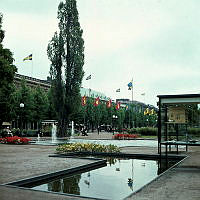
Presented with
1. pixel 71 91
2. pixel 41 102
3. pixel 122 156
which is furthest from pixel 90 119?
pixel 122 156

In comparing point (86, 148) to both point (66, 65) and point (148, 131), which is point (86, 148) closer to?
point (66, 65)

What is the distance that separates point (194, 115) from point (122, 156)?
4658mm

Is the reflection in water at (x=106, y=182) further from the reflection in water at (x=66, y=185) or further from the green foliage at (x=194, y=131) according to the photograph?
the green foliage at (x=194, y=131)

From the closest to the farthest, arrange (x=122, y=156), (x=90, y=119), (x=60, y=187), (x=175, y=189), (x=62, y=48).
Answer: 1. (x=175, y=189)
2. (x=60, y=187)
3. (x=122, y=156)
4. (x=62, y=48)
5. (x=90, y=119)

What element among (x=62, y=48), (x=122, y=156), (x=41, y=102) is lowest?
(x=122, y=156)

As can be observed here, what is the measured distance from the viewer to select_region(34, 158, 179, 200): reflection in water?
7.76 meters

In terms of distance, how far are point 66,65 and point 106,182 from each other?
34.5 meters

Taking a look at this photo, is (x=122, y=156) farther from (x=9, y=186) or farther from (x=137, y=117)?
(x=137, y=117)

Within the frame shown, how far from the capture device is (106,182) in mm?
9078

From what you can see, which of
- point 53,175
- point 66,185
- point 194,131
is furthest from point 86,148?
point 66,185

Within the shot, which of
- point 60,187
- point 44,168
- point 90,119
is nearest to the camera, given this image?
point 60,187

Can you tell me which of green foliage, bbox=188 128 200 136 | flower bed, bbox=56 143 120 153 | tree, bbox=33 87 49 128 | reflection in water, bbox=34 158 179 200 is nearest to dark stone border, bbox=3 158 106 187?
reflection in water, bbox=34 158 179 200

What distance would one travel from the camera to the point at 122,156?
1638 cm

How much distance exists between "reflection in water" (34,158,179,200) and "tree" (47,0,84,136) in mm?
30487
